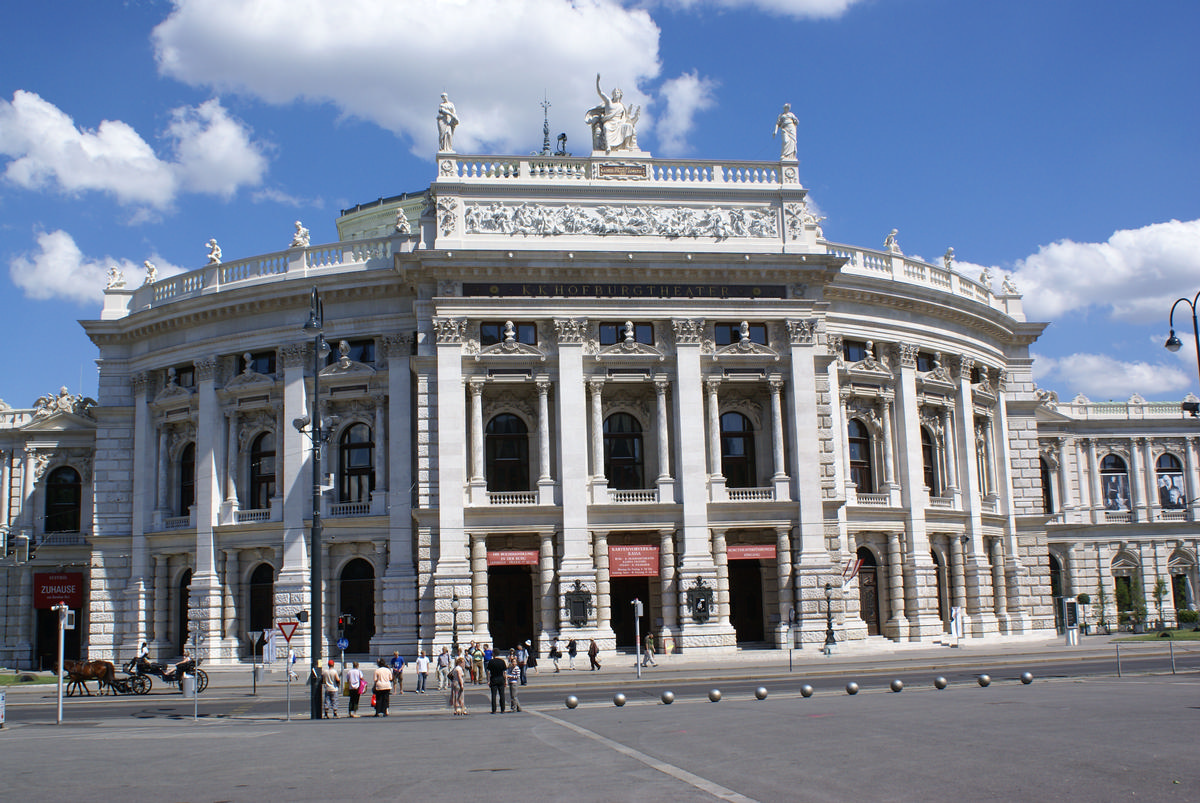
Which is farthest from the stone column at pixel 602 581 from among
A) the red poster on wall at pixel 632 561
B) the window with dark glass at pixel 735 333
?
the window with dark glass at pixel 735 333

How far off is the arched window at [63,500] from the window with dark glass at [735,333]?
36032 millimetres

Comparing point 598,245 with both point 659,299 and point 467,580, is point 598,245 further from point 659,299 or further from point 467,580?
point 467,580

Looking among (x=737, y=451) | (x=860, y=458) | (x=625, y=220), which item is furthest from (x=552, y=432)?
(x=860, y=458)

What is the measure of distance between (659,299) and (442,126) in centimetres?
1238

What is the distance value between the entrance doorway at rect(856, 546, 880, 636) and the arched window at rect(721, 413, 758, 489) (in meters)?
7.09

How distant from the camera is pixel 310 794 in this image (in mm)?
15055

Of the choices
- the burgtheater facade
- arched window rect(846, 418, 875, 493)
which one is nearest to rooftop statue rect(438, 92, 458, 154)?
the burgtheater facade

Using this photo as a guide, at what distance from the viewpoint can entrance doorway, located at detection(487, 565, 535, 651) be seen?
48.5 m

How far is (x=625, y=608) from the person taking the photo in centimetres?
4884

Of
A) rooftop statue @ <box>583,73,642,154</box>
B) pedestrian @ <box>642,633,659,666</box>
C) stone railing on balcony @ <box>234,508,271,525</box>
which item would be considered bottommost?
pedestrian @ <box>642,633,659,666</box>

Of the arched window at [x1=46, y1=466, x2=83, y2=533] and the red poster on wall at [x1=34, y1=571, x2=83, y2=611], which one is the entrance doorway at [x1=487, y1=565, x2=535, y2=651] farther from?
the arched window at [x1=46, y1=466, x2=83, y2=533]

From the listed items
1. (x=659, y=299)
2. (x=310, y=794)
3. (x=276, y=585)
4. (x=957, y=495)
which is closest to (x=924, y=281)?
(x=957, y=495)

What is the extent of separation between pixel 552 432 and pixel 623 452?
11.7 feet

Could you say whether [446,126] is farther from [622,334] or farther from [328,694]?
[328,694]
